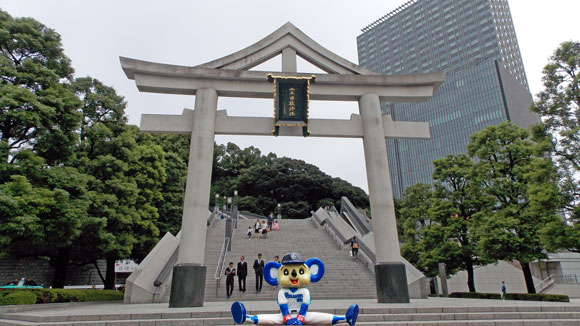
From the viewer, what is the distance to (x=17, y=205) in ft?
33.7

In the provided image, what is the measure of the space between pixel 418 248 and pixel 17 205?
1991 centimetres

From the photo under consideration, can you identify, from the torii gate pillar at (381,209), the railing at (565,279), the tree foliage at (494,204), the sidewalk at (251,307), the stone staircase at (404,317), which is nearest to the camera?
the stone staircase at (404,317)

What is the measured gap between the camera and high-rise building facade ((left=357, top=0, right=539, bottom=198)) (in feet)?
234

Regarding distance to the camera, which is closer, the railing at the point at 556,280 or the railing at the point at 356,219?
the railing at the point at 356,219

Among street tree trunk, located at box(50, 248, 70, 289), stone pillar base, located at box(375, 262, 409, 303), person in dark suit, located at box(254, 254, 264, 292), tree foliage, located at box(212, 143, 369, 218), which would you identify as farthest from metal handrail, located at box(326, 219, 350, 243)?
tree foliage, located at box(212, 143, 369, 218)

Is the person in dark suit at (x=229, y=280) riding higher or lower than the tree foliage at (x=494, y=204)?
lower

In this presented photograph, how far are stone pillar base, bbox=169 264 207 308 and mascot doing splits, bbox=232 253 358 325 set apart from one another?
208 inches

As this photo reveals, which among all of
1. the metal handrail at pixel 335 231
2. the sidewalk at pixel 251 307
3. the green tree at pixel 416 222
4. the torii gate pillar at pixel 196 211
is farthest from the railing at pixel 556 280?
the torii gate pillar at pixel 196 211

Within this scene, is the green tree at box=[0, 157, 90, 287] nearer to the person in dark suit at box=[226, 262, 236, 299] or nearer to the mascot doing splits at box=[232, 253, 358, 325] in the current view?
the person in dark suit at box=[226, 262, 236, 299]

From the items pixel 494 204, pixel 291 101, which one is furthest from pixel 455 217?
pixel 291 101

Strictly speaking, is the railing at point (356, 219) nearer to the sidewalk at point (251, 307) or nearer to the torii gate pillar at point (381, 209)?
the torii gate pillar at point (381, 209)

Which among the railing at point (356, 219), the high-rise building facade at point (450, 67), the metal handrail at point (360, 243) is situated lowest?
the metal handrail at point (360, 243)

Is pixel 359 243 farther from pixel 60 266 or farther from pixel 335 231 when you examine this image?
pixel 60 266

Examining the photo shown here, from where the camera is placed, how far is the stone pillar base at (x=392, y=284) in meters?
10.2
